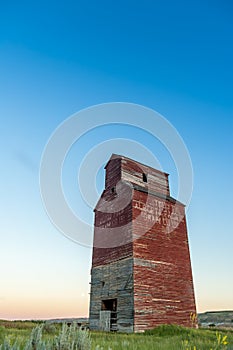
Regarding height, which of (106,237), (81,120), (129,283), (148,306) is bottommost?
(148,306)

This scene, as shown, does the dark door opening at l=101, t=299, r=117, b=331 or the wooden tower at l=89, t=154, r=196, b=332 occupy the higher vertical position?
the wooden tower at l=89, t=154, r=196, b=332

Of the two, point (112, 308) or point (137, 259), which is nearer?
point (137, 259)

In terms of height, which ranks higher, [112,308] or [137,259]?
[137,259]

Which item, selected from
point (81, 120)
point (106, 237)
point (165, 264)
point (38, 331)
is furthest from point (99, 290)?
point (38, 331)

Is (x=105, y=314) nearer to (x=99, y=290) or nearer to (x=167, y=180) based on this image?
(x=99, y=290)

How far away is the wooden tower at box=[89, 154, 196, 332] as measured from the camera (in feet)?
61.5

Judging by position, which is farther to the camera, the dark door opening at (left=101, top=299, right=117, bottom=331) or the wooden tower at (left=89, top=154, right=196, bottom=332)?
the dark door opening at (left=101, top=299, right=117, bottom=331)

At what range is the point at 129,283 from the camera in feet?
61.9

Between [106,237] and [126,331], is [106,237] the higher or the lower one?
the higher one

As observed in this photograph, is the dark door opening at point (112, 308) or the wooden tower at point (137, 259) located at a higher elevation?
the wooden tower at point (137, 259)

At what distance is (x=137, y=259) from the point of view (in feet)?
63.6

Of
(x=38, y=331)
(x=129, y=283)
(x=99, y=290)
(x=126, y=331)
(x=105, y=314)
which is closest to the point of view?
(x=38, y=331)

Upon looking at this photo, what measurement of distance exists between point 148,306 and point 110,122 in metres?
18.1

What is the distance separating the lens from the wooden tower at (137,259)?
738 inches
